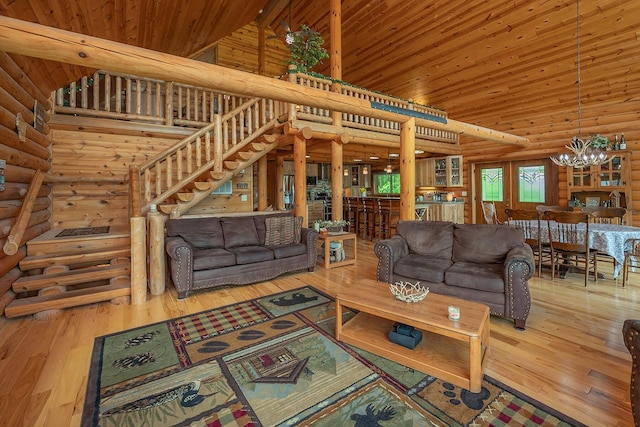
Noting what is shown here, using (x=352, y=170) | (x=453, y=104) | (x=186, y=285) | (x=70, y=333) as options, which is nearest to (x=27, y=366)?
(x=70, y=333)

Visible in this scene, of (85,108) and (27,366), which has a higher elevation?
(85,108)

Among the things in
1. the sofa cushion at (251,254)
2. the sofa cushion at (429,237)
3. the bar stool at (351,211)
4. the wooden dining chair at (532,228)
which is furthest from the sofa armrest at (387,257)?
the bar stool at (351,211)

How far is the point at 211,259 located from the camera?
3.78 metres

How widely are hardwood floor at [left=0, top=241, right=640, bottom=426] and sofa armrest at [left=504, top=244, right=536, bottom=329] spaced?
0.16 m

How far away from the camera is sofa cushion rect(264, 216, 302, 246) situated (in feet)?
15.1

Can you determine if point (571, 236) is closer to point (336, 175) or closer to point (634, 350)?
point (634, 350)

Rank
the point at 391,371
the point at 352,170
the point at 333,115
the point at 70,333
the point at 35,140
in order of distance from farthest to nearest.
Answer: the point at 352,170, the point at 333,115, the point at 35,140, the point at 70,333, the point at 391,371

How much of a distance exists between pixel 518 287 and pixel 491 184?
649 cm

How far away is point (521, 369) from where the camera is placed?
2.15 metres

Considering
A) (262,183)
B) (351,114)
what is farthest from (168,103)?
(351,114)

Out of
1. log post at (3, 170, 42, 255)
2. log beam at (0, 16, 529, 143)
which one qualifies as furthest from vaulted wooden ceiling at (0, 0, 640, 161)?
log post at (3, 170, 42, 255)

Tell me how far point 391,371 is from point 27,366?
2.69 metres

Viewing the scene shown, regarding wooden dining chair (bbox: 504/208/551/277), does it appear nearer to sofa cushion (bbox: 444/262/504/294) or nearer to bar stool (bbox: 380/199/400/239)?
sofa cushion (bbox: 444/262/504/294)

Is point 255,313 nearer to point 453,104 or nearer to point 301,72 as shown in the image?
point 301,72
